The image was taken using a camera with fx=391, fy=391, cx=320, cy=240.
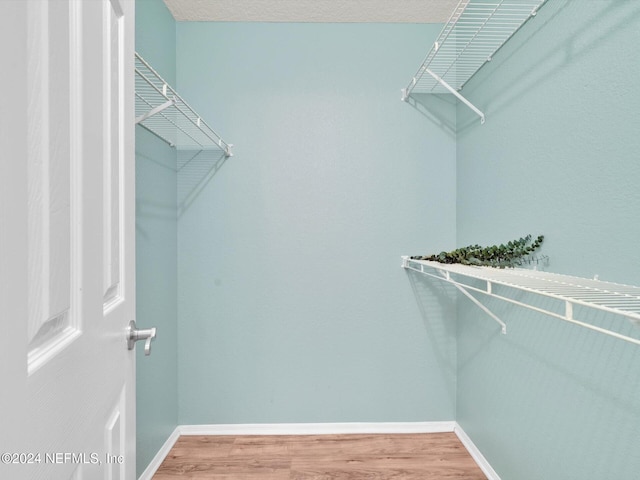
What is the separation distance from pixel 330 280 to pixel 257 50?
1.35 metres

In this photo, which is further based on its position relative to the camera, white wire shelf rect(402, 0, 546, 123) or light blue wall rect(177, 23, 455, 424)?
light blue wall rect(177, 23, 455, 424)

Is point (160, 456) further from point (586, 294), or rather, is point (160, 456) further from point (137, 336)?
point (586, 294)

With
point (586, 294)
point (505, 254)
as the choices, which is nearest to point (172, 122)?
point (505, 254)

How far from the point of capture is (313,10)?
2.07 metres

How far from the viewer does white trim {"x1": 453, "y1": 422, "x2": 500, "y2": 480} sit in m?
1.78

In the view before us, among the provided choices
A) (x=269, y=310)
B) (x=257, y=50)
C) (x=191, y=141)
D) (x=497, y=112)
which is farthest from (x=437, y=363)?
(x=257, y=50)

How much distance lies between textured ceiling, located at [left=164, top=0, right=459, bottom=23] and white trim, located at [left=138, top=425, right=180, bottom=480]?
2264 millimetres

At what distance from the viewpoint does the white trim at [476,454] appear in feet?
5.84

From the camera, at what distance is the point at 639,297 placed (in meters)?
0.81

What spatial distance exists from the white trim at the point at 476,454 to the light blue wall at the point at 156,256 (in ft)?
5.11

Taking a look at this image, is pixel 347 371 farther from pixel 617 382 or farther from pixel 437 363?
pixel 617 382

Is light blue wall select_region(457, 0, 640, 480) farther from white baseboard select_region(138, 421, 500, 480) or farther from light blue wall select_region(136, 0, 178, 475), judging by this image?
light blue wall select_region(136, 0, 178, 475)
